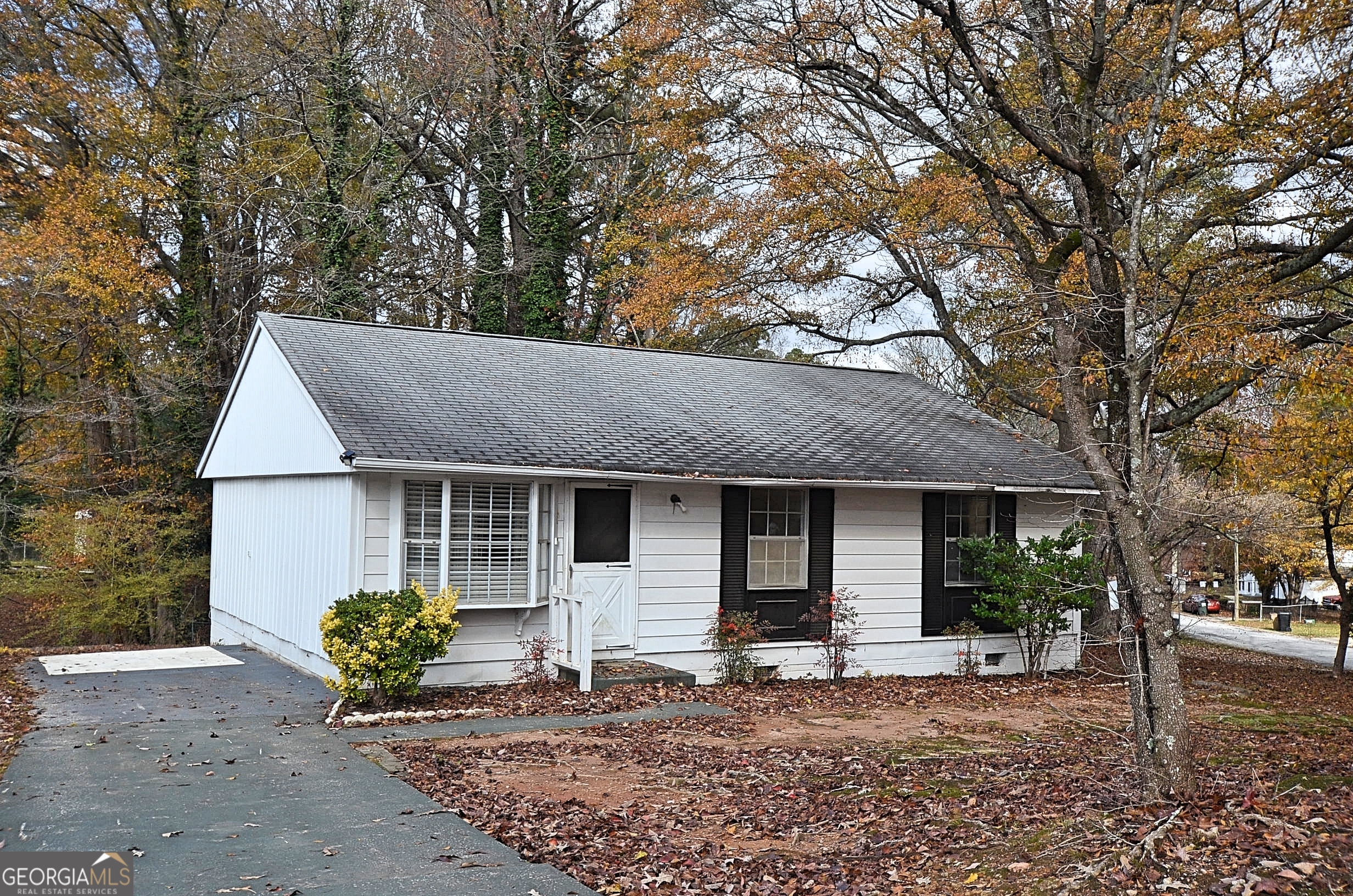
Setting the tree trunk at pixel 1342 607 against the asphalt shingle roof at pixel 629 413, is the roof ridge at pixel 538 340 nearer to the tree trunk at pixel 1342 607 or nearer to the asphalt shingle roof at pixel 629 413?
the asphalt shingle roof at pixel 629 413

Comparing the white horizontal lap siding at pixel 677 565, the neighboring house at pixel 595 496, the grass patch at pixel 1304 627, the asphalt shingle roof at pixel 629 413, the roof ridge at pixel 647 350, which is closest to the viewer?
the neighboring house at pixel 595 496

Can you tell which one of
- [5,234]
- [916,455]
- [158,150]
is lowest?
[916,455]

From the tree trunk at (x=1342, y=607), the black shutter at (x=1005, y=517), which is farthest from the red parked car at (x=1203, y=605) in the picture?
the black shutter at (x=1005, y=517)

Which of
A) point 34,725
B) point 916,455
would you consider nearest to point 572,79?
point 916,455

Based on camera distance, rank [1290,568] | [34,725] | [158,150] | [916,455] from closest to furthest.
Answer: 1. [34,725]
2. [916,455]
3. [158,150]
4. [1290,568]

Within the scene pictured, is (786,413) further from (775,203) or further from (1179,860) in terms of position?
(1179,860)

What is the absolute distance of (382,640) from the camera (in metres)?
11.6

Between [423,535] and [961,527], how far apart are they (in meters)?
8.83

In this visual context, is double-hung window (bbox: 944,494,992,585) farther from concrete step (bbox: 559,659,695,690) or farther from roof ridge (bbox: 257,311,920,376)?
concrete step (bbox: 559,659,695,690)

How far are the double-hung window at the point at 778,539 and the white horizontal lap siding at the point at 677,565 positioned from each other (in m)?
0.63

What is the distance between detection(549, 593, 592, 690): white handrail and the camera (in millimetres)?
13070

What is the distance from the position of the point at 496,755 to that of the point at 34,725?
477 cm

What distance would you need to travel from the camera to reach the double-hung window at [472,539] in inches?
504

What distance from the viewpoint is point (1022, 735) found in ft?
36.2
